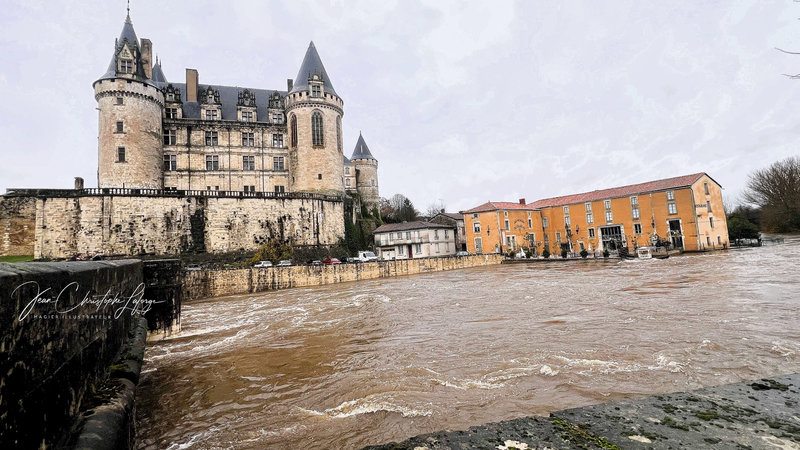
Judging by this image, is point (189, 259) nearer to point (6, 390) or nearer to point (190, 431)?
point (190, 431)

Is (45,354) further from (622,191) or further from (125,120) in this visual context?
(622,191)

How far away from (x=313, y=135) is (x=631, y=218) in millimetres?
36192

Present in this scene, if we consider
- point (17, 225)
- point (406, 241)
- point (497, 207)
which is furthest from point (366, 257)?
point (17, 225)

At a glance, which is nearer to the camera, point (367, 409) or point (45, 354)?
point (45, 354)

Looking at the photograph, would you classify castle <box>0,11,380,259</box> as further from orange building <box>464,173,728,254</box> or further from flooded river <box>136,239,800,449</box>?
orange building <box>464,173,728,254</box>

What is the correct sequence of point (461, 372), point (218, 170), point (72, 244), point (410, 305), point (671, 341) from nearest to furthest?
point (461, 372) < point (671, 341) < point (410, 305) < point (72, 244) < point (218, 170)

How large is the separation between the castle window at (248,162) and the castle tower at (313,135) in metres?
3.91

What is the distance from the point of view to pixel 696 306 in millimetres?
10188

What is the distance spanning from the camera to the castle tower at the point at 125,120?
98.9 ft

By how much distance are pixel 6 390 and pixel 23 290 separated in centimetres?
48

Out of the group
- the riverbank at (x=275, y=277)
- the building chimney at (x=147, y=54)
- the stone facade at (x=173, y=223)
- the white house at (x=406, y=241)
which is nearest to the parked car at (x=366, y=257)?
the riverbank at (x=275, y=277)

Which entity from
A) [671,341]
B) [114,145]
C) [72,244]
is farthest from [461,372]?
[114,145]

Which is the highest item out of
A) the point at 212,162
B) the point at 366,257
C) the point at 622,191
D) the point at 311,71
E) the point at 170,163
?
the point at 311,71

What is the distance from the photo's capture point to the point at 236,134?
123ft
